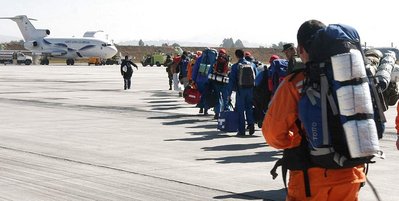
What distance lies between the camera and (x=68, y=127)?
657 inches

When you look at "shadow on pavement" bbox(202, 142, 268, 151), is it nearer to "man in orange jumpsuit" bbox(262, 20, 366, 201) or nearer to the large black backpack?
"man in orange jumpsuit" bbox(262, 20, 366, 201)

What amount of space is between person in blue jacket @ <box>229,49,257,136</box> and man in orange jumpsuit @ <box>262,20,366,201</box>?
10.3m

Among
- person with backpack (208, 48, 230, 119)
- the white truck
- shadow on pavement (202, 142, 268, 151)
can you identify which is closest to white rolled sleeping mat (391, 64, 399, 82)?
shadow on pavement (202, 142, 268, 151)

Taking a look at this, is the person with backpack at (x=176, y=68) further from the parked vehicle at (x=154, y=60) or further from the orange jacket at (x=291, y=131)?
the parked vehicle at (x=154, y=60)

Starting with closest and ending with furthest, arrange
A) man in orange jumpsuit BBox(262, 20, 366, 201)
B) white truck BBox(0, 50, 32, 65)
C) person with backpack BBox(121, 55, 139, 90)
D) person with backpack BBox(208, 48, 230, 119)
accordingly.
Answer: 1. man in orange jumpsuit BBox(262, 20, 366, 201)
2. person with backpack BBox(208, 48, 230, 119)
3. person with backpack BBox(121, 55, 139, 90)
4. white truck BBox(0, 50, 32, 65)

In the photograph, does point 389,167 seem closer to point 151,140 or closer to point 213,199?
point 213,199

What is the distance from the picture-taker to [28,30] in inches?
3991

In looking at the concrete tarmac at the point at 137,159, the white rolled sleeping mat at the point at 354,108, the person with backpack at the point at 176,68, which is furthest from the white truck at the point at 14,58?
the white rolled sleeping mat at the point at 354,108

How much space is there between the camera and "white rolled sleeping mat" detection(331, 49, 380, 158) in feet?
13.6

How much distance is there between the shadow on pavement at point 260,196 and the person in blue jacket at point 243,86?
5913mm

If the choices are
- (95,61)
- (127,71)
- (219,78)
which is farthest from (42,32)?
(219,78)

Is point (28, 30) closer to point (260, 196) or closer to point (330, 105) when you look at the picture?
point (260, 196)

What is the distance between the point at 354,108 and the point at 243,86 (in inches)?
422

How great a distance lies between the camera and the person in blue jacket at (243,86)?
14.9 m
